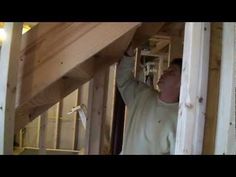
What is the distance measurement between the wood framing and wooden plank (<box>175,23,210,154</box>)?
0.19 ft

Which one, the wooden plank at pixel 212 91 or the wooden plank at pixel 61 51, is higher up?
the wooden plank at pixel 61 51

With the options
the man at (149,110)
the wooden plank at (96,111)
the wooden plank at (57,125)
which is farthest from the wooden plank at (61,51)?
the wooden plank at (57,125)

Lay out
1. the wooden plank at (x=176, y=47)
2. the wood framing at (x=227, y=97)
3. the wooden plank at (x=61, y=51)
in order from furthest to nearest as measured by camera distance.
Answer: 1. the wooden plank at (x=176, y=47)
2. the wooden plank at (x=61, y=51)
3. the wood framing at (x=227, y=97)

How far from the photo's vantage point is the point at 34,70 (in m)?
1.58

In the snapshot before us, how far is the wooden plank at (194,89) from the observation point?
1.15 m

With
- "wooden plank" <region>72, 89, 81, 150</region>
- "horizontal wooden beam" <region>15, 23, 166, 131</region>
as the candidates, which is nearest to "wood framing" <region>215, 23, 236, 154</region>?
"horizontal wooden beam" <region>15, 23, 166, 131</region>

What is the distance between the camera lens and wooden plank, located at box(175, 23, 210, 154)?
115 centimetres

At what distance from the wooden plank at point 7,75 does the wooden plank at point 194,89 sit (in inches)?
27.0

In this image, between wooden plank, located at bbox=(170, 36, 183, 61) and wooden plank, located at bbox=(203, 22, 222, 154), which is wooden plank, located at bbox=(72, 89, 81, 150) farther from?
wooden plank, located at bbox=(203, 22, 222, 154)

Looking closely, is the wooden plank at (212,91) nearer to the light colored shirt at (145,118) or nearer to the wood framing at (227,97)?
the wood framing at (227,97)

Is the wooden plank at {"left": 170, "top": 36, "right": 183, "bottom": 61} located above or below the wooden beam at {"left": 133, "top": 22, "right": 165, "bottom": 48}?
above
